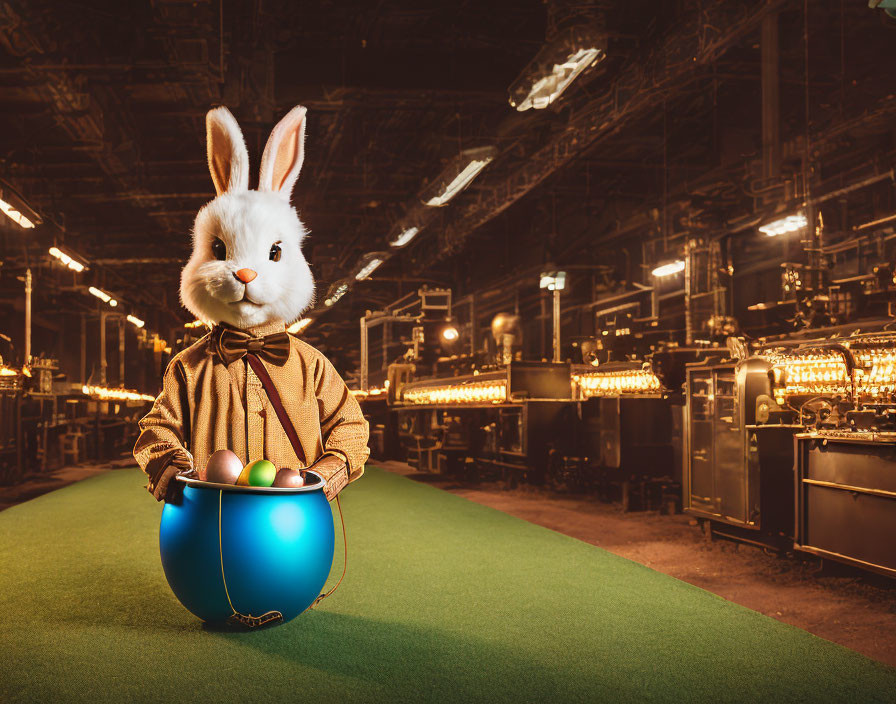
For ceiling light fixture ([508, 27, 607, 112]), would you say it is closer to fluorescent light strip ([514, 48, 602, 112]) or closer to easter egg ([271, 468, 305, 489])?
fluorescent light strip ([514, 48, 602, 112])

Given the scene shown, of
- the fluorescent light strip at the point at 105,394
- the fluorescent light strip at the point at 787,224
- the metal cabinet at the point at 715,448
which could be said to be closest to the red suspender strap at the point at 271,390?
the metal cabinet at the point at 715,448

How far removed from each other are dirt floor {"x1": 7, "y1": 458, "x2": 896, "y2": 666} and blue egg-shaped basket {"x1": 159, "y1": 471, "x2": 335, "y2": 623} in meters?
2.53

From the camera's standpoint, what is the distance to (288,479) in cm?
276

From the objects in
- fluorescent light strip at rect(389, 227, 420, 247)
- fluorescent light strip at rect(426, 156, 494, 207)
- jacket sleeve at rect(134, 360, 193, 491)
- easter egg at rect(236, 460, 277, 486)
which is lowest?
easter egg at rect(236, 460, 277, 486)

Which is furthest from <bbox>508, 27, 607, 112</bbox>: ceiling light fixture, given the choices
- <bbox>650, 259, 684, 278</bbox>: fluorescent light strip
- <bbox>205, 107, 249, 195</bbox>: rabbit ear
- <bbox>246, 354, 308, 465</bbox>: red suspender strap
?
<bbox>650, 259, 684, 278</bbox>: fluorescent light strip

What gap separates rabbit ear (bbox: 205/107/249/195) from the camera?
320 cm

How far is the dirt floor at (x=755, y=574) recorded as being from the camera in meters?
3.64

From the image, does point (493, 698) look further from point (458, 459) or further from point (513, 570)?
point (458, 459)

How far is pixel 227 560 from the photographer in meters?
2.69

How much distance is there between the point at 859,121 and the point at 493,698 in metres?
7.97

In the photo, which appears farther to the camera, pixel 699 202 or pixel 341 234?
pixel 341 234

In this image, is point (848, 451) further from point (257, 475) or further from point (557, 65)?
point (557, 65)

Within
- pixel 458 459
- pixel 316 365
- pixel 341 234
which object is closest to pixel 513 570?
pixel 316 365

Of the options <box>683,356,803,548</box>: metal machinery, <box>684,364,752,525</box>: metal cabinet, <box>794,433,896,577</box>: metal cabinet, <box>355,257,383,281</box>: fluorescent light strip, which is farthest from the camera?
<box>355,257,383,281</box>: fluorescent light strip
